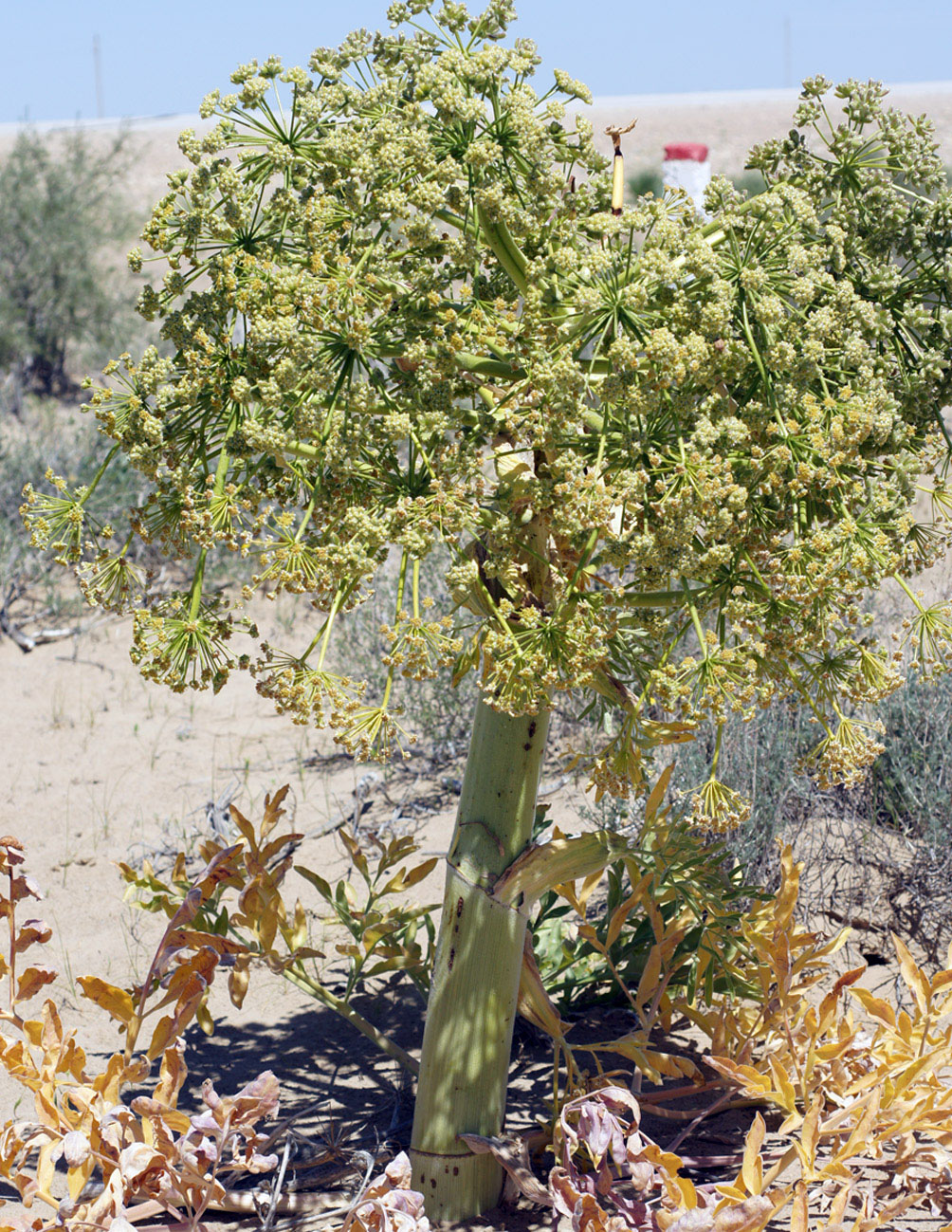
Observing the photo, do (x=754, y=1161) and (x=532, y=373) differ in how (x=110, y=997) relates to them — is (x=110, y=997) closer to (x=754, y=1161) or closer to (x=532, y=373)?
(x=754, y=1161)

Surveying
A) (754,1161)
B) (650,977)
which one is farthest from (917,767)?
(754,1161)

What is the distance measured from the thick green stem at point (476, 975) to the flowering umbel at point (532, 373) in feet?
1.15

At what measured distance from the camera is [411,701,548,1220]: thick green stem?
207 cm

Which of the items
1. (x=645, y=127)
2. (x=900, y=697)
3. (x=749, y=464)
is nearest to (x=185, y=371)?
(x=749, y=464)

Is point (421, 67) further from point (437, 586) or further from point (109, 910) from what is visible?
point (437, 586)

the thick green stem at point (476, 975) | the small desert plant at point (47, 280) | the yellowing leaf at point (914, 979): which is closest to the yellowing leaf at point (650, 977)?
the thick green stem at point (476, 975)

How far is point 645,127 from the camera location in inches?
1315

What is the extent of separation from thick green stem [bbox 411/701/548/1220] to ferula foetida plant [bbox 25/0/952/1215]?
0.30 m

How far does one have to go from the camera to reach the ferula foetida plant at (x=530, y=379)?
1503 mm

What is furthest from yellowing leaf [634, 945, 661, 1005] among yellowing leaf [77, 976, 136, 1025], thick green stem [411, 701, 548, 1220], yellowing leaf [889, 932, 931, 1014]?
yellowing leaf [77, 976, 136, 1025]

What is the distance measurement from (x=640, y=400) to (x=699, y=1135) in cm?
168

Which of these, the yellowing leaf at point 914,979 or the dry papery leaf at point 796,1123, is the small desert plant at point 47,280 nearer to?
the dry papery leaf at point 796,1123

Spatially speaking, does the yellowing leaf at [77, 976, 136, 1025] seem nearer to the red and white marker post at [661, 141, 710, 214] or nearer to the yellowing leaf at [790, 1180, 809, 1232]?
the yellowing leaf at [790, 1180, 809, 1232]

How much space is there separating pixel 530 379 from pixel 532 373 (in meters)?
0.01
